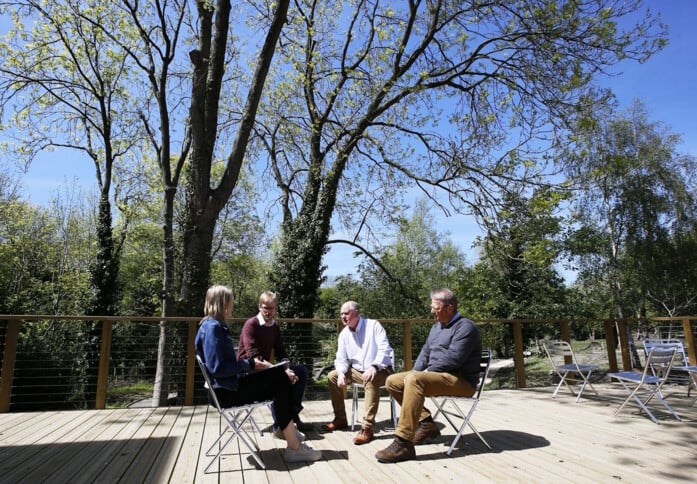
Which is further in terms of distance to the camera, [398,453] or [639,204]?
[639,204]

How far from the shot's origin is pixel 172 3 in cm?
1046

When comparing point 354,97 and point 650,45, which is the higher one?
point 354,97

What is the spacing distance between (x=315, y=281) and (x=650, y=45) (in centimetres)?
911

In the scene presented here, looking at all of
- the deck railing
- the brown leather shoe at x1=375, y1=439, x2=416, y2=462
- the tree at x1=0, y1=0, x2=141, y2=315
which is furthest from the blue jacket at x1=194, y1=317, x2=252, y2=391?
the tree at x1=0, y1=0, x2=141, y2=315

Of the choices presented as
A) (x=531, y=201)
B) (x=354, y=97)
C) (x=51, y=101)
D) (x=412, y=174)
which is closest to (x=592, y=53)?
(x=531, y=201)

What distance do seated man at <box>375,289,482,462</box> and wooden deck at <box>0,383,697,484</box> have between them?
0.16 metres

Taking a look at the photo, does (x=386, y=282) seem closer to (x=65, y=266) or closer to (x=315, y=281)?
(x=315, y=281)

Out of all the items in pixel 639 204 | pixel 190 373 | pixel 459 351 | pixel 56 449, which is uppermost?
pixel 639 204

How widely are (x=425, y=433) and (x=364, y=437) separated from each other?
506mm

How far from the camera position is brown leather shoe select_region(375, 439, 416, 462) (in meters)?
3.04

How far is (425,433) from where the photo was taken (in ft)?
11.9

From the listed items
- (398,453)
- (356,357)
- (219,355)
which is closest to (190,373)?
(356,357)

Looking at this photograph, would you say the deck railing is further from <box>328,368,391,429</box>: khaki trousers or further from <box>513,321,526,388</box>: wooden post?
<box>328,368,391,429</box>: khaki trousers

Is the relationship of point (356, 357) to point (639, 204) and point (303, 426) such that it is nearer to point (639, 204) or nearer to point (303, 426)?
point (303, 426)
